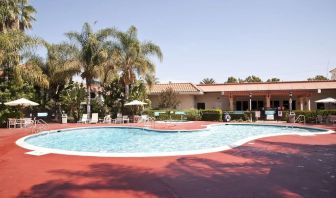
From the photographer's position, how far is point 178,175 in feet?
25.1

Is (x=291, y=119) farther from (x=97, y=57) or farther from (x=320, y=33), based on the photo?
(x=97, y=57)

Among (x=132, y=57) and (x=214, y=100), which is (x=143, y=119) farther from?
(x=214, y=100)

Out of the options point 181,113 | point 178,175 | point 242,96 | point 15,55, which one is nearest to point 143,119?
point 181,113

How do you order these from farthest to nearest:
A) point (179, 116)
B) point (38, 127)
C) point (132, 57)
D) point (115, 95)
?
point (115, 95) < point (179, 116) < point (132, 57) < point (38, 127)

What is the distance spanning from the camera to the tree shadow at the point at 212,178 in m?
6.26

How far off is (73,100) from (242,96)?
63.8ft

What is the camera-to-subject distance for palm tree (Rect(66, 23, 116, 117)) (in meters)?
27.3

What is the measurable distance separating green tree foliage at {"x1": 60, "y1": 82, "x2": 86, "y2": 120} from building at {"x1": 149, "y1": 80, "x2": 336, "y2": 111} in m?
9.15

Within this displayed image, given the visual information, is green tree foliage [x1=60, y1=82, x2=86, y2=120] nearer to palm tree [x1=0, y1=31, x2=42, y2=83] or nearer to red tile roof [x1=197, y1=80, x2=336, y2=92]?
palm tree [x1=0, y1=31, x2=42, y2=83]

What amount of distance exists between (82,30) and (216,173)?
24070mm

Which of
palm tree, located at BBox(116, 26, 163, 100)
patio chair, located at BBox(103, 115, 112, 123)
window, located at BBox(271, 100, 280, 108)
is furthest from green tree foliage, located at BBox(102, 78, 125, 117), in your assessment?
window, located at BBox(271, 100, 280, 108)

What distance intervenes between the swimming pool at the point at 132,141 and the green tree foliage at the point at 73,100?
22.0ft

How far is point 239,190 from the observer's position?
20.9ft

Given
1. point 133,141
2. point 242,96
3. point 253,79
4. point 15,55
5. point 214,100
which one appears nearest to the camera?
point 133,141
